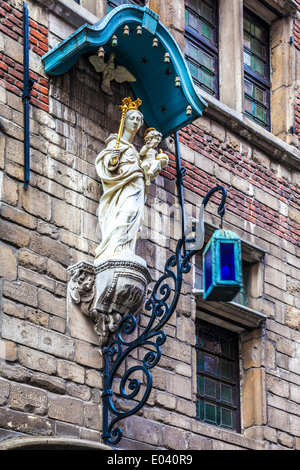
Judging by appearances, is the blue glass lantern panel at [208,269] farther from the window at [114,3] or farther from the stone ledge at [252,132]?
the window at [114,3]

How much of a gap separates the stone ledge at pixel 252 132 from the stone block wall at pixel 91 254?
0.11ft

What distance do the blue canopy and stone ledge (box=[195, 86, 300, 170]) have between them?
87cm

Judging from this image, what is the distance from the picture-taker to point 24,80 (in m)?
9.91

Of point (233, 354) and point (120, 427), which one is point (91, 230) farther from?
point (233, 354)

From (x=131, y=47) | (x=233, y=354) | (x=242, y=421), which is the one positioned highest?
(x=131, y=47)

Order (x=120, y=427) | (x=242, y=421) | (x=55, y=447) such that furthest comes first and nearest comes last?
(x=242, y=421), (x=120, y=427), (x=55, y=447)

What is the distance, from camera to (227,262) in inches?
362

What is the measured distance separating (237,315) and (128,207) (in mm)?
2115

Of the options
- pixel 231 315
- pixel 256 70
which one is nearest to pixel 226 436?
pixel 231 315

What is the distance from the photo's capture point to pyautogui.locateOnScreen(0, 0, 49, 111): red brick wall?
9.80 meters

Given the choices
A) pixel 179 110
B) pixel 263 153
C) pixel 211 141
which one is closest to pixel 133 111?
pixel 179 110

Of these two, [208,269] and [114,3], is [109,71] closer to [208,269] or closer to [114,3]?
[114,3]

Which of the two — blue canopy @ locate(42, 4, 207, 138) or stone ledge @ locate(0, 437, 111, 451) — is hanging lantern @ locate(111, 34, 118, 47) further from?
stone ledge @ locate(0, 437, 111, 451)

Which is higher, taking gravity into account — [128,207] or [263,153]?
[263,153]
